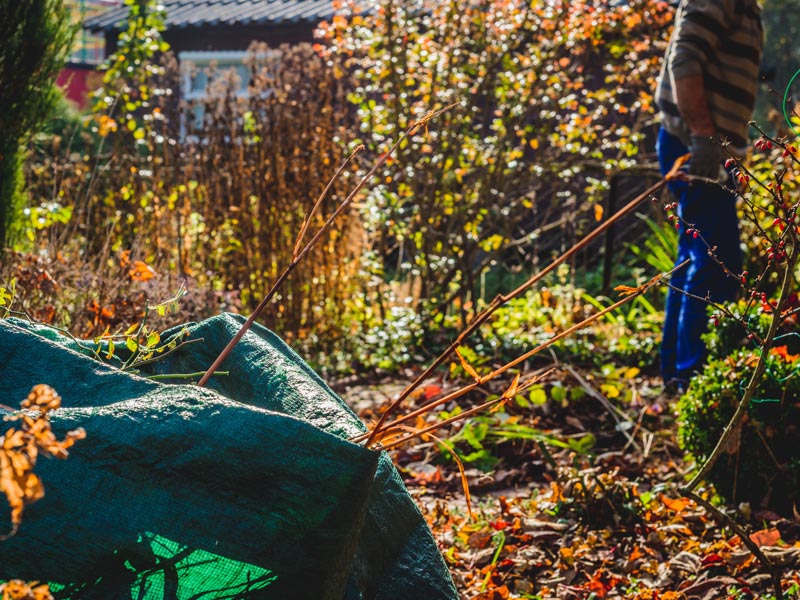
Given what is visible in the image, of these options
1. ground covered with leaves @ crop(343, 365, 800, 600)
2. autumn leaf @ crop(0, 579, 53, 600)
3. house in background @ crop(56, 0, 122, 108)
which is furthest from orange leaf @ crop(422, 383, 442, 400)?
house in background @ crop(56, 0, 122, 108)

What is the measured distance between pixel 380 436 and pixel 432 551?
0.44m

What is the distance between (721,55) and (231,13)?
12.7 metres

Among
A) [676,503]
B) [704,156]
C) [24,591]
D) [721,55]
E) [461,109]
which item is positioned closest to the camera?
[24,591]

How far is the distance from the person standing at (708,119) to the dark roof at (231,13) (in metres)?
10.3

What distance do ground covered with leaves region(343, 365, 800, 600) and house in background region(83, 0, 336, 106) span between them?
11.4 metres

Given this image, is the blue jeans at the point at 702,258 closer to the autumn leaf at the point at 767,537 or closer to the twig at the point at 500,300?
the autumn leaf at the point at 767,537

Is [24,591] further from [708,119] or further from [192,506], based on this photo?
[708,119]

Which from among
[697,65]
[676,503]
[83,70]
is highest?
[83,70]

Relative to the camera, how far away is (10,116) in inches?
207

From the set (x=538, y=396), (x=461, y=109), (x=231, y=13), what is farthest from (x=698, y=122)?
(x=231, y=13)

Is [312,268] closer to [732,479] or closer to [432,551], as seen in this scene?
[732,479]

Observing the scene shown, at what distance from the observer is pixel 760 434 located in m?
3.16

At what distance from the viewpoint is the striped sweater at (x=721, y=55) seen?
430 cm

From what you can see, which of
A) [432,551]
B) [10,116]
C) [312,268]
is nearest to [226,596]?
[432,551]
